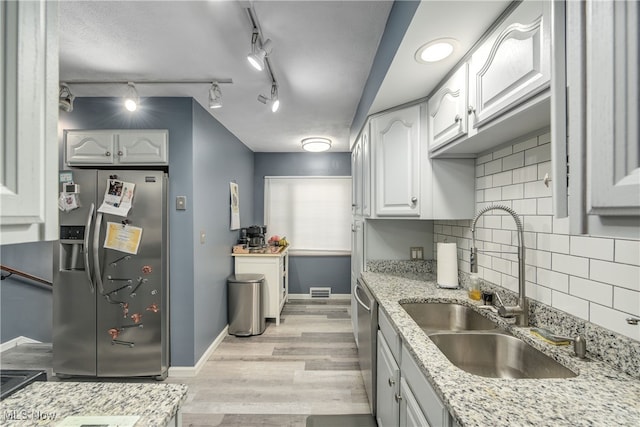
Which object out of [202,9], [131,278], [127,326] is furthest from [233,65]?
[127,326]

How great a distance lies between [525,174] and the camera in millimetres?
1510

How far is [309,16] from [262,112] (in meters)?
1.47

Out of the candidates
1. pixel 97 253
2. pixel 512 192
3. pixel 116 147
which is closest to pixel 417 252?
pixel 512 192

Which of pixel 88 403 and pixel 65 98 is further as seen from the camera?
pixel 65 98

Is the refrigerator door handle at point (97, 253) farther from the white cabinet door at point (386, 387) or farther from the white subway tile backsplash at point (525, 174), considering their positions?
the white subway tile backsplash at point (525, 174)

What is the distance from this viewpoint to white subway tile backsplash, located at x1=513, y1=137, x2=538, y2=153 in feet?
4.68

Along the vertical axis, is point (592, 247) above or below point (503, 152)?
below

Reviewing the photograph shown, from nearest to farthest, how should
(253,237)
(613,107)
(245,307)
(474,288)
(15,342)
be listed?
(613,107) < (474,288) < (15,342) < (245,307) < (253,237)

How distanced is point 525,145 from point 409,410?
1373mm

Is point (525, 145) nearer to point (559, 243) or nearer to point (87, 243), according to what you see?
point (559, 243)

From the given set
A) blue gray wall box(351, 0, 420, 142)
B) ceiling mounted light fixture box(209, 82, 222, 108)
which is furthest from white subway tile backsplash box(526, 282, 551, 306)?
ceiling mounted light fixture box(209, 82, 222, 108)

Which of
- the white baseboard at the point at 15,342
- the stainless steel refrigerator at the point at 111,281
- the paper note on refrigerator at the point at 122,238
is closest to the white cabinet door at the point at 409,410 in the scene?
the stainless steel refrigerator at the point at 111,281

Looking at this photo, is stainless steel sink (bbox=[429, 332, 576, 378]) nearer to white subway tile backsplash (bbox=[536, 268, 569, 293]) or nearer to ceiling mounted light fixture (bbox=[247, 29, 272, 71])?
white subway tile backsplash (bbox=[536, 268, 569, 293])

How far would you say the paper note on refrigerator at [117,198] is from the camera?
241 cm
